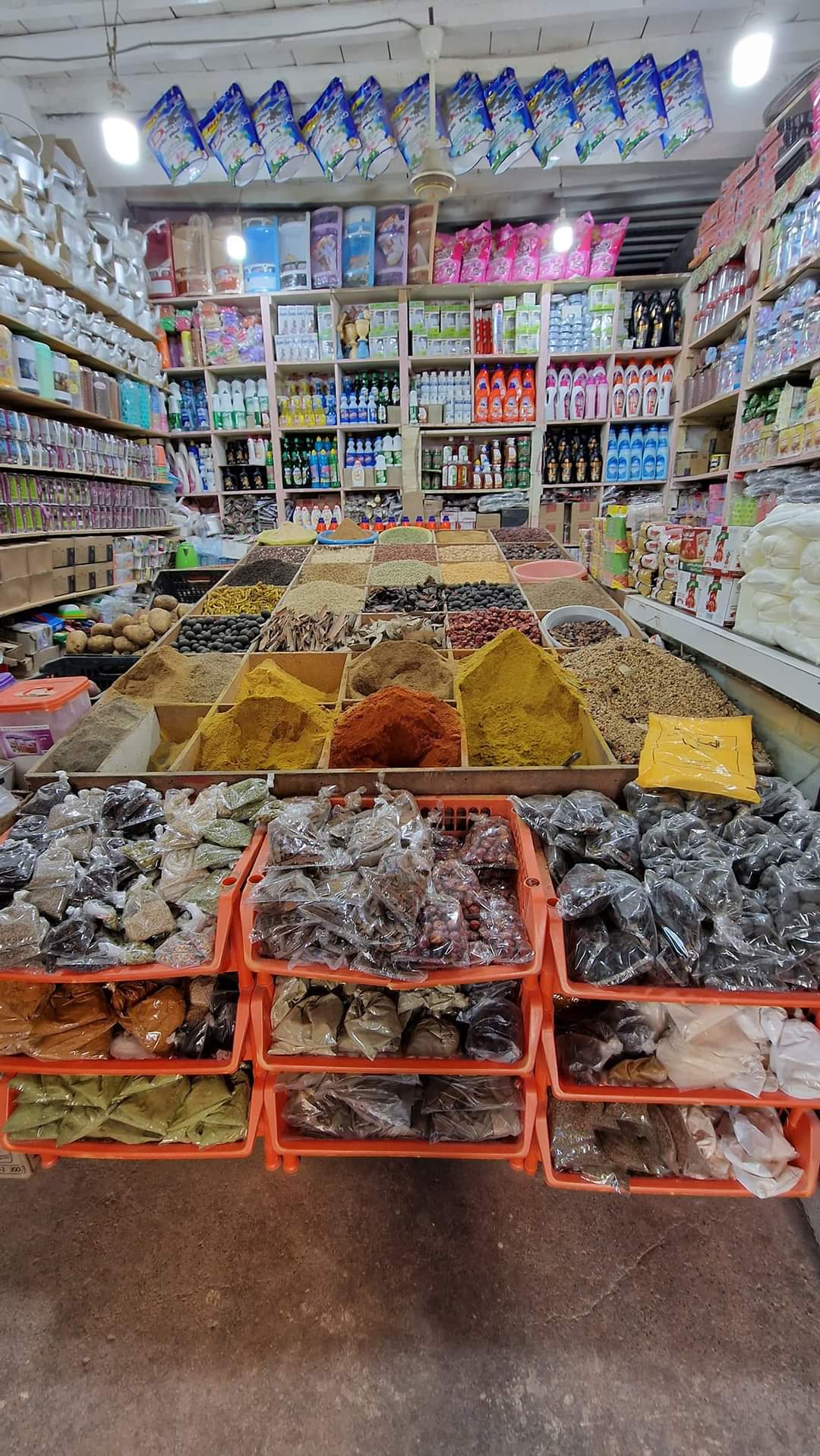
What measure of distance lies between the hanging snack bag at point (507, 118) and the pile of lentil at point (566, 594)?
3080mm

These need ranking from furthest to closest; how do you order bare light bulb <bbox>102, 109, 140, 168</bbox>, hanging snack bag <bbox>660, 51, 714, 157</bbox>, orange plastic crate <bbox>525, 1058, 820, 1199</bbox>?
hanging snack bag <bbox>660, 51, 714, 157</bbox> < bare light bulb <bbox>102, 109, 140, 168</bbox> < orange plastic crate <bbox>525, 1058, 820, 1199</bbox>

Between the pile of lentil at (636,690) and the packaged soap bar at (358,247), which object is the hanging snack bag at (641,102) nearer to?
the packaged soap bar at (358,247)

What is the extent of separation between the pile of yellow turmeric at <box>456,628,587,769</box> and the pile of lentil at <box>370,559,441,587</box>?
1086mm

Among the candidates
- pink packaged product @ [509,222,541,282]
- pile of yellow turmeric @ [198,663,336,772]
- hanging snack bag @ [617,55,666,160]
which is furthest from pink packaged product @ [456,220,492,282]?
pile of yellow turmeric @ [198,663,336,772]

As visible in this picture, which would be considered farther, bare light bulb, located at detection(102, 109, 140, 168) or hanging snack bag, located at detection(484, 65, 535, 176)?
hanging snack bag, located at detection(484, 65, 535, 176)

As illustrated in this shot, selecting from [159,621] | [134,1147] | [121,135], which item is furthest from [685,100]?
[134,1147]

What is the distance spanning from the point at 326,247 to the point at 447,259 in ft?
3.24

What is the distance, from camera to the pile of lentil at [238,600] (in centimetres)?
283

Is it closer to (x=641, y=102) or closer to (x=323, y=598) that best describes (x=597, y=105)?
(x=641, y=102)

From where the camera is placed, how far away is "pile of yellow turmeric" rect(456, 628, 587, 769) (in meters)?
1.66

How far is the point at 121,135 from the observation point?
3.39 m

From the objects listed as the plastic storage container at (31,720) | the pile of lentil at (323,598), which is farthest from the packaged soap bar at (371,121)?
the plastic storage container at (31,720)

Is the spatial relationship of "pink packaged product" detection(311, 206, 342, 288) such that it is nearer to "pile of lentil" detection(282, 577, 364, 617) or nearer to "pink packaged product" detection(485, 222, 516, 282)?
"pink packaged product" detection(485, 222, 516, 282)

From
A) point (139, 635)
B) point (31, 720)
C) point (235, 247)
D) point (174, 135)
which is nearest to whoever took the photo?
point (31, 720)
